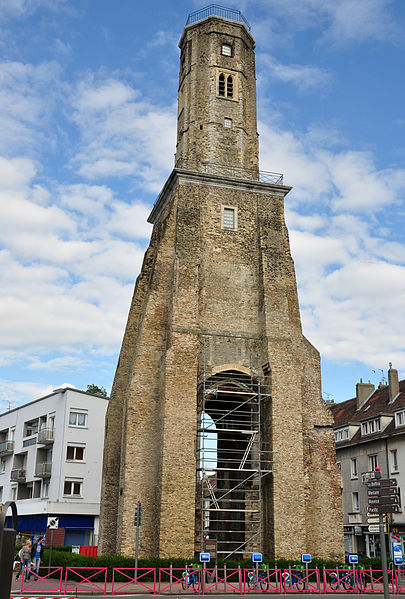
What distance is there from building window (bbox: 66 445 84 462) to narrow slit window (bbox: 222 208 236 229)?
1966 centimetres

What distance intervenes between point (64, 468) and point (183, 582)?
2183 centimetres

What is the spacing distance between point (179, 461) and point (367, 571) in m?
7.83

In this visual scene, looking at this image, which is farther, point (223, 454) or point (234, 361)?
point (223, 454)

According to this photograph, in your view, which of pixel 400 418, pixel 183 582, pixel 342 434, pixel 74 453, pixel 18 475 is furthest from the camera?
pixel 18 475

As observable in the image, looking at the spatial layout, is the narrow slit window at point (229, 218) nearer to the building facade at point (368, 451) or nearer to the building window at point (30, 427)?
the building facade at point (368, 451)

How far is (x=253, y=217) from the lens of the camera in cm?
2931

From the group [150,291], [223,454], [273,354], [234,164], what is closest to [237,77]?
[234,164]

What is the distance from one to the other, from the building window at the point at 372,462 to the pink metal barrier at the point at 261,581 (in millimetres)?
18967

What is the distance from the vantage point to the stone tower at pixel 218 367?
24.1 metres

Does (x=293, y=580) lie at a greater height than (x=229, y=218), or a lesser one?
lesser

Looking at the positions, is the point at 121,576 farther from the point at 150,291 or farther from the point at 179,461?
the point at 150,291

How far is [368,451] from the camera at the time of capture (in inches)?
1570

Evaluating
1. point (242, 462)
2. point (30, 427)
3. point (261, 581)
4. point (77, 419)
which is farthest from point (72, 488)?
point (261, 581)

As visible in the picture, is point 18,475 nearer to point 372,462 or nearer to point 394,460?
point 372,462
